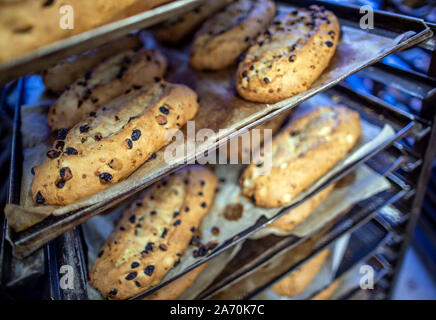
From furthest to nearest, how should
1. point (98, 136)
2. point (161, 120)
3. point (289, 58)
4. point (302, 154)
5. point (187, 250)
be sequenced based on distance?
point (302, 154) < point (187, 250) < point (289, 58) < point (161, 120) < point (98, 136)

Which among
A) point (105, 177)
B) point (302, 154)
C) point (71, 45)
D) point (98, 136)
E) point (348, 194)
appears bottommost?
point (348, 194)

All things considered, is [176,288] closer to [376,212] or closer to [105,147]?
[105,147]

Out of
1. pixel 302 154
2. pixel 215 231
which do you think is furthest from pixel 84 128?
pixel 302 154

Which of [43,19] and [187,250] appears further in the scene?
[187,250]

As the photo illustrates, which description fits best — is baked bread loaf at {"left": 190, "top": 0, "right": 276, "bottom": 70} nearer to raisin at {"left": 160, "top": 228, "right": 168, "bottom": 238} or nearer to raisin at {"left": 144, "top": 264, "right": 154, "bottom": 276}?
raisin at {"left": 160, "top": 228, "right": 168, "bottom": 238}

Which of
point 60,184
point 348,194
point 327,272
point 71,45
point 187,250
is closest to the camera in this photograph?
point 71,45

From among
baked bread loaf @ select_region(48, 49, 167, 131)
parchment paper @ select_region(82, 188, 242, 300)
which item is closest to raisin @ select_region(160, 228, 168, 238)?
parchment paper @ select_region(82, 188, 242, 300)
